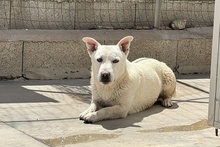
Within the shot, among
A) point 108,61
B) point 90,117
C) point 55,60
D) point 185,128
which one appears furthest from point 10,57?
point 185,128

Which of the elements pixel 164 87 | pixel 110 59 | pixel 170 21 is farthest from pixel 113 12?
pixel 110 59

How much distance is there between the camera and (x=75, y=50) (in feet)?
31.3

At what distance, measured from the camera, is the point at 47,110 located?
7430mm

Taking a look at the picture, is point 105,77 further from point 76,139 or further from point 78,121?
point 76,139

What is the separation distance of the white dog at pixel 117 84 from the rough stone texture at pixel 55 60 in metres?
1.82

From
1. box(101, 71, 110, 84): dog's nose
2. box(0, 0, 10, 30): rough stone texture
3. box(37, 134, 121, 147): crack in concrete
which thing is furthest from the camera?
box(0, 0, 10, 30): rough stone texture

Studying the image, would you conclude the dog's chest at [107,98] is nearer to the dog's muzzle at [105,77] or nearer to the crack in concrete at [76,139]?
the dog's muzzle at [105,77]

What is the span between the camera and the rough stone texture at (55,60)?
30.4ft

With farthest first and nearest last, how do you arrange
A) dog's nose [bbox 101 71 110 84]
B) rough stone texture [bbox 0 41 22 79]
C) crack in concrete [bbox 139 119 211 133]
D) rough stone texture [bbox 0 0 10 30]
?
rough stone texture [bbox 0 0 10 30]
rough stone texture [bbox 0 41 22 79]
dog's nose [bbox 101 71 110 84]
crack in concrete [bbox 139 119 211 133]

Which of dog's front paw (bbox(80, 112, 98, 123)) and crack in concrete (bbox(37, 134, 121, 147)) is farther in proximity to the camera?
dog's front paw (bbox(80, 112, 98, 123))

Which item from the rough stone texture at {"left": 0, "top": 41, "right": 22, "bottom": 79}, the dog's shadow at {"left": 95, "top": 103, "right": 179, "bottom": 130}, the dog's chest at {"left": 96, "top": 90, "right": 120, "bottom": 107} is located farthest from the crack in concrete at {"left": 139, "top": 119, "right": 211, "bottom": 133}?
the rough stone texture at {"left": 0, "top": 41, "right": 22, "bottom": 79}

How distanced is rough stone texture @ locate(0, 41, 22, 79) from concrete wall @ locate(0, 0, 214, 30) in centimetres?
62

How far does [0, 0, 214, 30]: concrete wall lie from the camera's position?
9633 millimetres

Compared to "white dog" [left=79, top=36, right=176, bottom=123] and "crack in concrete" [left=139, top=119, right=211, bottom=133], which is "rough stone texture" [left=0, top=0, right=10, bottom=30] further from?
"crack in concrete" [left=139, top=119, right=211, bottom=133]
